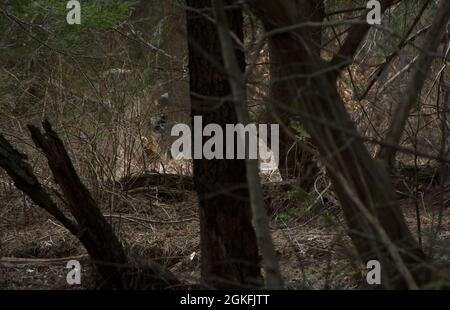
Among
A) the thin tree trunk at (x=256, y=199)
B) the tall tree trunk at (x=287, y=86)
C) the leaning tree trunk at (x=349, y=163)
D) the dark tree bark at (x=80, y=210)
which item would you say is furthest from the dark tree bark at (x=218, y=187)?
the thin tree trunk at (x=256, y=199)

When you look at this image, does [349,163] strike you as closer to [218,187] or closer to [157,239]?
[218,187]

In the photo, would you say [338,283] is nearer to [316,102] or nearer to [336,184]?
[336,184]

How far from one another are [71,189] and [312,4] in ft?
9.98

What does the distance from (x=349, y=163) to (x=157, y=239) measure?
368 centimetres

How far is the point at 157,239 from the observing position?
7.60m

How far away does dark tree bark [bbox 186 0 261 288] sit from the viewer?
5.07m

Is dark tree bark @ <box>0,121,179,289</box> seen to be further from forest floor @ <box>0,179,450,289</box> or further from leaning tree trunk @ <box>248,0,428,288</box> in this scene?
leaning tree trunk @ <box>248,0,428,288</box>

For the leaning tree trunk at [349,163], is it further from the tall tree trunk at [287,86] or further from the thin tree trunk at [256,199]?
the thin tree trunk at [256,199]

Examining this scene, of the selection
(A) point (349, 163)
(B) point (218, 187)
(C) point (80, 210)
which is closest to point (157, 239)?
(C) point (80, 210)

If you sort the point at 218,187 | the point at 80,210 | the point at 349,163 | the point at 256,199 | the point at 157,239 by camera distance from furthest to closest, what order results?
the point at 157,239 < the point at 80,210 < the point at 218,187 < the point at 349,163 < the point at 256,199

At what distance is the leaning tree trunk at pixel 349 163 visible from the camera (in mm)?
4008

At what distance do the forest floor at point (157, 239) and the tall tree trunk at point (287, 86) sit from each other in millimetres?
533

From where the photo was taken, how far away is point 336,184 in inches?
177
